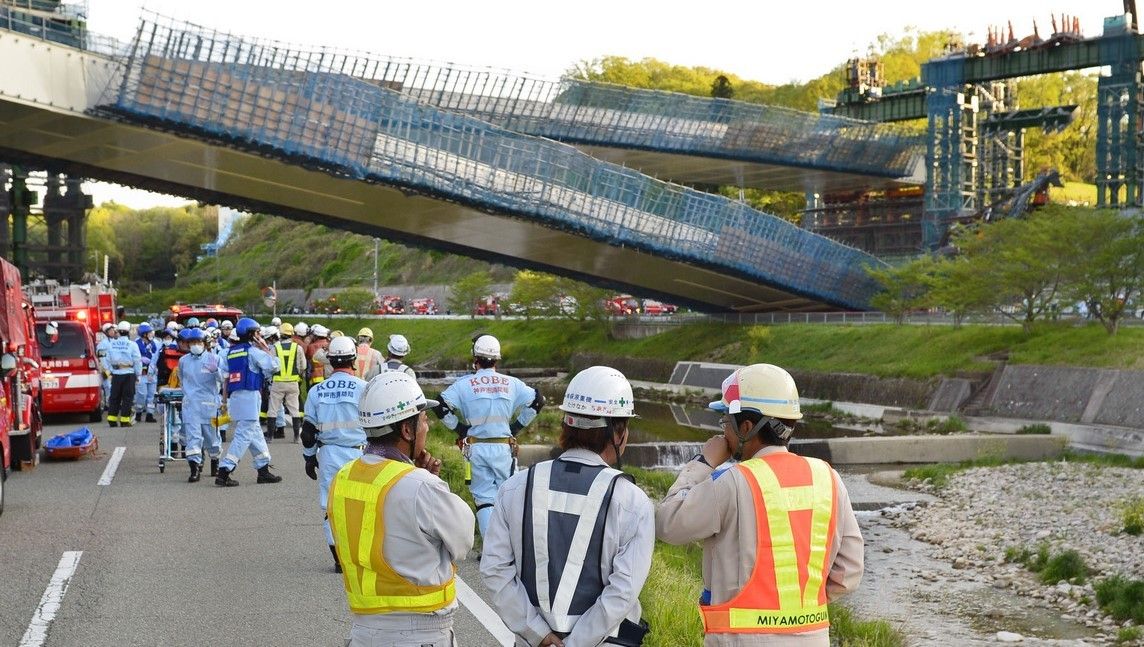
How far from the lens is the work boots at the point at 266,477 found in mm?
16645

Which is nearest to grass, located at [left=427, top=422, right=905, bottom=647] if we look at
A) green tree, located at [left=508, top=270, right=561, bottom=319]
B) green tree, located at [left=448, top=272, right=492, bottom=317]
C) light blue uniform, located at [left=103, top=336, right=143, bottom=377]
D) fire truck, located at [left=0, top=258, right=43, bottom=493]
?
fire truck, located at [left=0, top=258, right=43, bottom=493]

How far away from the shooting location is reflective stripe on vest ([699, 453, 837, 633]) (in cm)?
468

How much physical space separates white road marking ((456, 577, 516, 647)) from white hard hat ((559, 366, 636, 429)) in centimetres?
374

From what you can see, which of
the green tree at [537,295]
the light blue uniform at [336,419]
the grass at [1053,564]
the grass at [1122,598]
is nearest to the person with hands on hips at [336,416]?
the light blue uniform at [336,419]

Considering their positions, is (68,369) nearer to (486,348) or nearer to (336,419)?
(336,419)

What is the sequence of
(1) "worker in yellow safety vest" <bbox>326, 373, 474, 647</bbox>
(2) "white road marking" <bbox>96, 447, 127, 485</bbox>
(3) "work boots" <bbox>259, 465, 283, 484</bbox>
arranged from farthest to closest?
1. (2) "white road marking" <bbox>96, 447, 127, 485</bbox>
2. (3) "work boots" <bbox>259, 465, 283, 484</bbox>
3. (1) "worker in yellow safety vest" <bbox>326, 373, 474, 647</bbox>

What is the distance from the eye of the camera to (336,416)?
10695mm

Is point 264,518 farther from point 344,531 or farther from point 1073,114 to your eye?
point 1073,114

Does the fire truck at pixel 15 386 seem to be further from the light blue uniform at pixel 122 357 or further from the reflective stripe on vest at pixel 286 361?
the light blue uniform at pixel 122 357

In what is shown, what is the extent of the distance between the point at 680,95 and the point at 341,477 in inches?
2412

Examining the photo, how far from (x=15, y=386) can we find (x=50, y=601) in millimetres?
8416

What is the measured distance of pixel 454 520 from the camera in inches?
205

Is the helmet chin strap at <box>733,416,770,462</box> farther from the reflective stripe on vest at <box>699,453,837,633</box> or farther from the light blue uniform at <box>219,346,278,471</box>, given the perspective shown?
the light blue uniform at <box>219,346,278,471</box>

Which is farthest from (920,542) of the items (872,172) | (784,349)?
(872,172)
